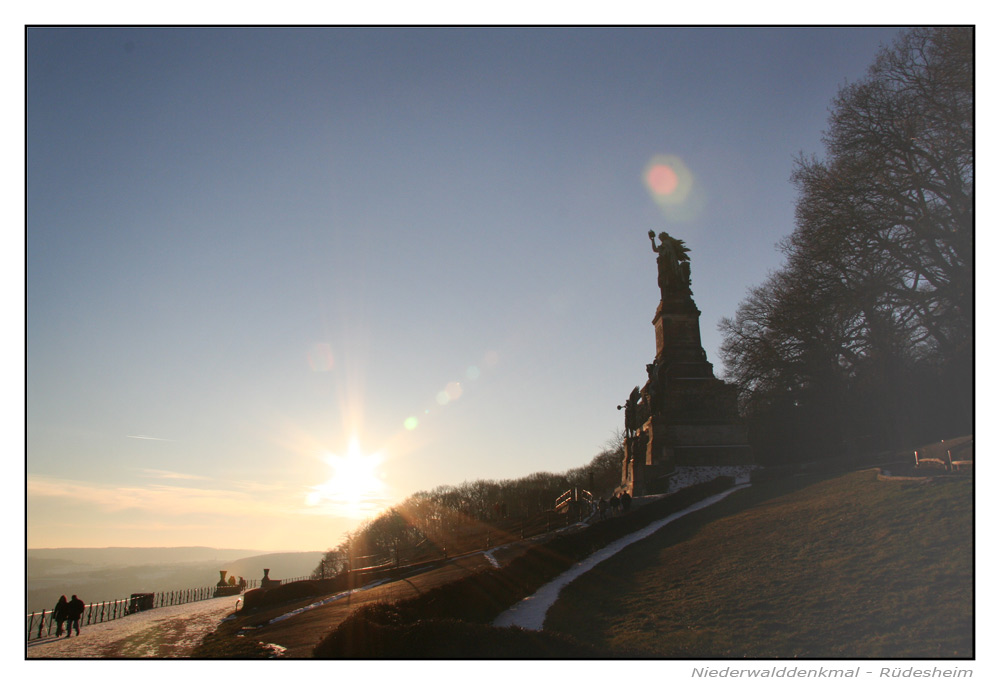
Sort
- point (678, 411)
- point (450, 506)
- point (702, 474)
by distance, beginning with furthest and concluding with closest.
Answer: point (450, 506) → point (678, 411) → point (702, 474)

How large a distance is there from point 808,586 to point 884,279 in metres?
16.7

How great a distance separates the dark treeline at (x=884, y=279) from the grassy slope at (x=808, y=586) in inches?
314

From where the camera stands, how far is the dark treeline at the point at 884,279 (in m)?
19.9

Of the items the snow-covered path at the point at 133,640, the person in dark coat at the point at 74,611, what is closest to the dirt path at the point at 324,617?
the snow-covered path at the point at 133,640

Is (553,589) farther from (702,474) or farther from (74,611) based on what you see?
(702,474)

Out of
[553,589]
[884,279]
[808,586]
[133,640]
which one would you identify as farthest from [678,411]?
[133,640]

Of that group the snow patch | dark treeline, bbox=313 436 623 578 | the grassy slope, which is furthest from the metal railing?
dark treeline, bbox=313 436 623 578

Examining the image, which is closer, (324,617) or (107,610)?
(324,617)

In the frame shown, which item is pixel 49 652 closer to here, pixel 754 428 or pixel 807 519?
pixel 807 519

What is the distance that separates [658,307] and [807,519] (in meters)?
22.0

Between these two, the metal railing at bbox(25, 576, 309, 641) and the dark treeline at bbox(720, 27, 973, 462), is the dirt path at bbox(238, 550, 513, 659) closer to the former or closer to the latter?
the metal railing at bbox(25, 576, 309, 641)

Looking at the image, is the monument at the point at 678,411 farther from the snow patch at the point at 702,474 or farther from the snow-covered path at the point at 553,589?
the snow-covered path at the point at 553,589

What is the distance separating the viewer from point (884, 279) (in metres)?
23.5

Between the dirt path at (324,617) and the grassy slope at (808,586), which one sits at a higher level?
the grassy slope at (808,586)
